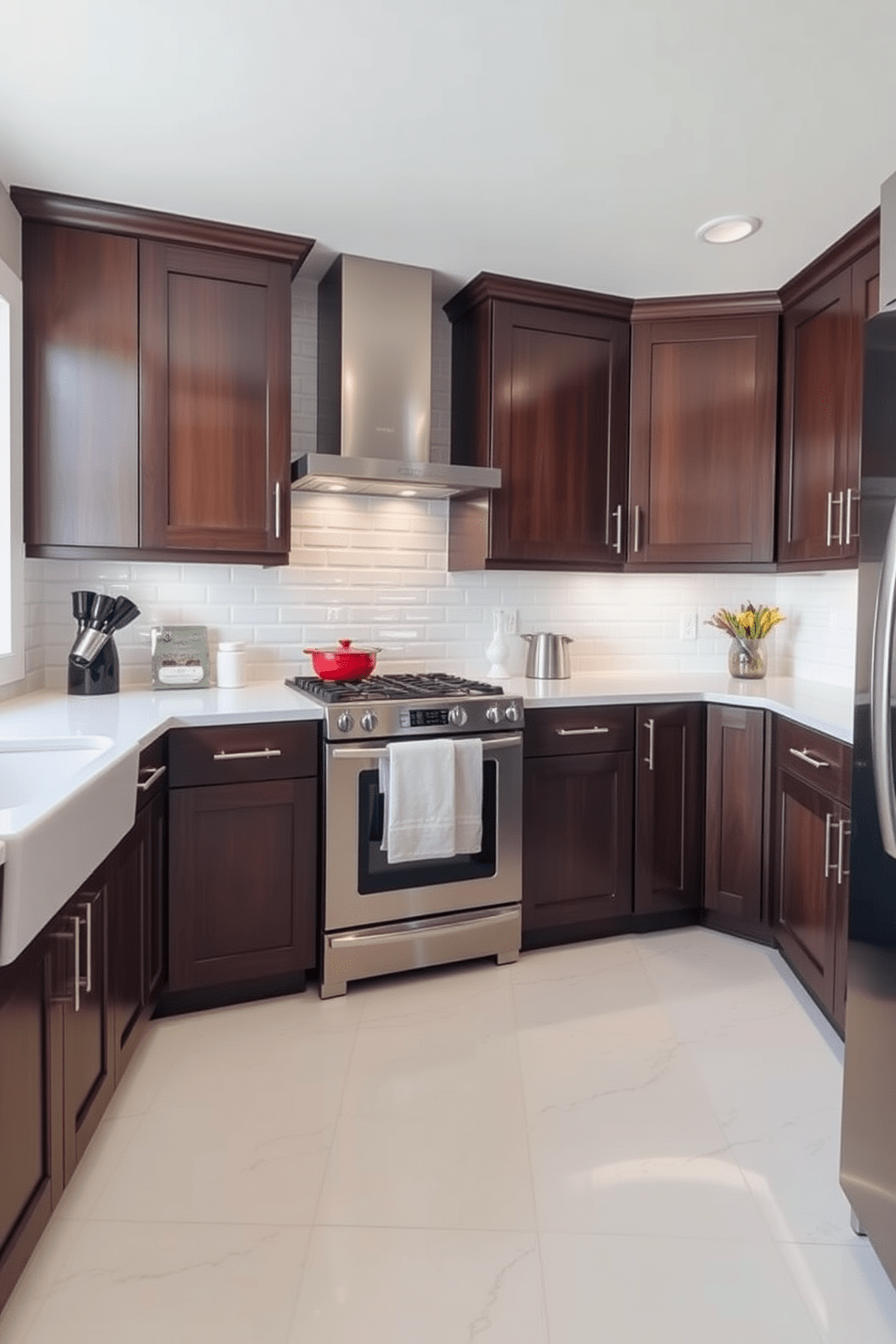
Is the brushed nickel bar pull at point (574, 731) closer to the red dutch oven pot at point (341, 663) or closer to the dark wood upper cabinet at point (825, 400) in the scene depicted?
the red dutch oven pot at point (341, 663)

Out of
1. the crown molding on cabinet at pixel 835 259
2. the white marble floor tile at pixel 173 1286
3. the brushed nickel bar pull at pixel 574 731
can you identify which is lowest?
the white marble floor tile at pixel 173 1286

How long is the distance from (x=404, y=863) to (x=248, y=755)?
24.7 inches

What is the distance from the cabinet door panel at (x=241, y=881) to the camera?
7.95 feet

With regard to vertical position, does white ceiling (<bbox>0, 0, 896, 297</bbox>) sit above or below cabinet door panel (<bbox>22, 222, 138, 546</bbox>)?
above

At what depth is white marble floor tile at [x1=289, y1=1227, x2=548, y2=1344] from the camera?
1.42 m

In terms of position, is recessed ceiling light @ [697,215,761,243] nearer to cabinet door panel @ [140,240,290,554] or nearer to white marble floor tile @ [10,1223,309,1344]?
cabinet door panel @ [140,240,290,554]

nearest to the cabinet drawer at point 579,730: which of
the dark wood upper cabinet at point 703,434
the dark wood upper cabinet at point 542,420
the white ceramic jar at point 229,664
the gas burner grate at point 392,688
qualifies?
the gas burner grate at point 392,688

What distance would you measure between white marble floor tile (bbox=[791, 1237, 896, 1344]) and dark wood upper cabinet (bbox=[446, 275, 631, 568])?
2.28 meters

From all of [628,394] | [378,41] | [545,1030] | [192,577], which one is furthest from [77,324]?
[545,1030]

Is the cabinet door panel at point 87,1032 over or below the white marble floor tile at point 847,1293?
over

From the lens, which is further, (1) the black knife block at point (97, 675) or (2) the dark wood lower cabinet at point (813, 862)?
(1) the black knife block at point (97, 675)

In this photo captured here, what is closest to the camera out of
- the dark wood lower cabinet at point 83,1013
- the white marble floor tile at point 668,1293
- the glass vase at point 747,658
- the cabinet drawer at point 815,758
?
the white marble floor tile at point 668,1293

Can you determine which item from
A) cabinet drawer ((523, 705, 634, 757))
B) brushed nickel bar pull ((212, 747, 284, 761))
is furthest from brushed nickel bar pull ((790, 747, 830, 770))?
brushed nickel bar pull ((212, 747, 284, 761))

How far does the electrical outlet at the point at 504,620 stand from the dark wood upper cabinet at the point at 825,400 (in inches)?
42.9
